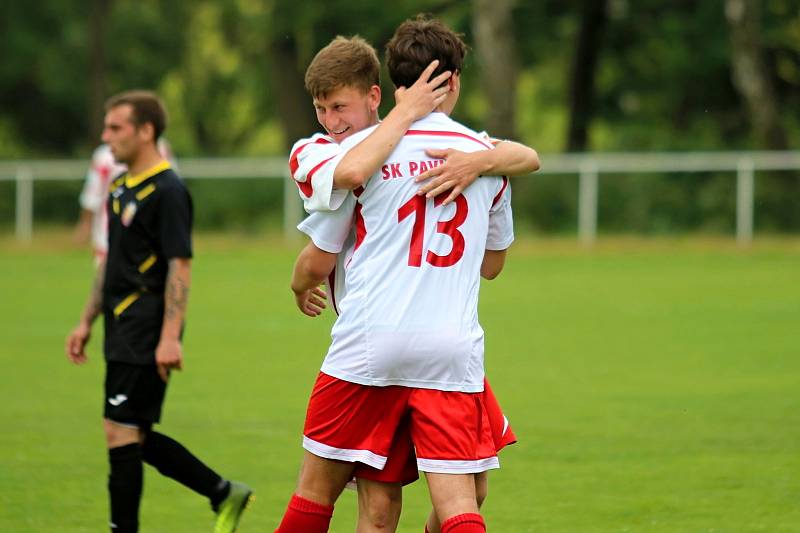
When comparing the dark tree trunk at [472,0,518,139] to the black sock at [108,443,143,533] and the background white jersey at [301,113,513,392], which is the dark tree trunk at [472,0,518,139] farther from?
the background white jersey at [301,113,513,392]

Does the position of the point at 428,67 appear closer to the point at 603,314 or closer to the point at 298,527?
the point at 298,527

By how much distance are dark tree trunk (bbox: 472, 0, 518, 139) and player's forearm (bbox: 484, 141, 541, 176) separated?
24796 millimetres

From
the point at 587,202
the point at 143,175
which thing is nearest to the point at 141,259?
the point at 143,175

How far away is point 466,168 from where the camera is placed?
168 inches

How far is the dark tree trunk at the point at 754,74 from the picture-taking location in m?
27.7

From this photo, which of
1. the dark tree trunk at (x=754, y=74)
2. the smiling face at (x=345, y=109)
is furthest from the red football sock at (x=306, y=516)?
the dark tree trunk at (x=754, y=74)

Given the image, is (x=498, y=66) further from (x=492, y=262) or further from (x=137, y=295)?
(x=492, y=262)

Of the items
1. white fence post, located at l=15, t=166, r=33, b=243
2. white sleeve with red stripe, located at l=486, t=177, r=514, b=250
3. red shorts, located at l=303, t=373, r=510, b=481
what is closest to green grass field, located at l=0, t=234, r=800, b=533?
red shorts, located at l=303, t=373, r=510, b=481

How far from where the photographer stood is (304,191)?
14.3 ft

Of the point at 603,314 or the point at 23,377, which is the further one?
the point at 603,314

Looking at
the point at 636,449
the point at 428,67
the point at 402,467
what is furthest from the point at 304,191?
the point at 636,449

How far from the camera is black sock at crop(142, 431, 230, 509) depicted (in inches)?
241

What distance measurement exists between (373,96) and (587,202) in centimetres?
2280

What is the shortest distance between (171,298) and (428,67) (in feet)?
6.28
